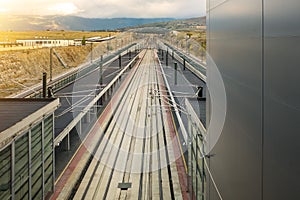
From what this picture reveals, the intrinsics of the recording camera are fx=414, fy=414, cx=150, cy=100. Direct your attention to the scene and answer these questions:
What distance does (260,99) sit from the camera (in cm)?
254

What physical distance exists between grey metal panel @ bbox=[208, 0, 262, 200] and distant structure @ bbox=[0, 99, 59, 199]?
278 cm

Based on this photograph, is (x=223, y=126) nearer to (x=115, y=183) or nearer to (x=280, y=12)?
(x=280, y=12)

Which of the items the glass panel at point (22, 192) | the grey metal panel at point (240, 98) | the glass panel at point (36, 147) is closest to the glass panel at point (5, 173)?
the glass panel at point (22, 192)

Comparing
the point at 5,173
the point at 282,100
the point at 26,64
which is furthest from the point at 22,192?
the point at 26,64

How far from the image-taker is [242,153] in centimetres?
311

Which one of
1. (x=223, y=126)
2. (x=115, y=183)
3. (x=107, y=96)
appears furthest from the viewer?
(x=107, y=96)

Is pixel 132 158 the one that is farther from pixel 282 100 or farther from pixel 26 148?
pixel 282 100

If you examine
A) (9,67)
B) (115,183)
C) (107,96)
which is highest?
(9,67)

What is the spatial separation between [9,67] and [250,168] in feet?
97.5

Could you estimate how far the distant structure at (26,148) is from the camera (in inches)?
213

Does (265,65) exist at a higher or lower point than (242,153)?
higher

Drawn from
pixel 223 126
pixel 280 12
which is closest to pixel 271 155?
pixel 280 12

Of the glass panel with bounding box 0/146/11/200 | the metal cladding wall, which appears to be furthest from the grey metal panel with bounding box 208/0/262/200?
the glass panel with bounding box 0/146/11/200

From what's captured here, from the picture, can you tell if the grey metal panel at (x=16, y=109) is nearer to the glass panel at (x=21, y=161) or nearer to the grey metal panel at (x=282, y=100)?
the glass panel at (x=21, y=161)
